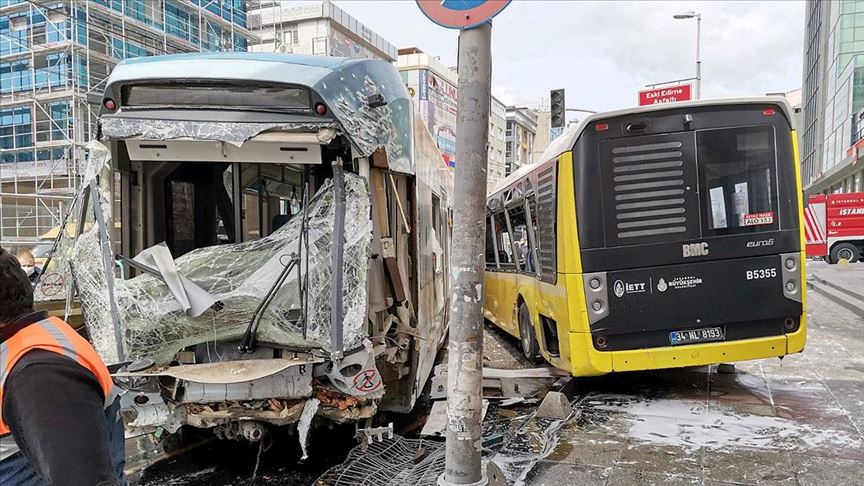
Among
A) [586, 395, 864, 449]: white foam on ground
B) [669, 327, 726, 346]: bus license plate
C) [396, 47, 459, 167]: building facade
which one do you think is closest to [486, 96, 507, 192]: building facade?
[396, 47, 459, 167]: building facade

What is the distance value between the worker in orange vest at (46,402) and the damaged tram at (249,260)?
8.09ft

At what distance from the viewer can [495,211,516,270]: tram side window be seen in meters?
9.51

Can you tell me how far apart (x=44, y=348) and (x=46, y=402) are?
6.6 inches

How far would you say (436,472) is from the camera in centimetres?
427

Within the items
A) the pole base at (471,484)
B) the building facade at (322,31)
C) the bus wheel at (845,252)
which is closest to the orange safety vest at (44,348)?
the pole base at (471,484)

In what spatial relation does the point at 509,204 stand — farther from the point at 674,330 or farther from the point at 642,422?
the point at 642,422

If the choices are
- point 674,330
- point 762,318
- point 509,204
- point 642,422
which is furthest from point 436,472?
point 509,204

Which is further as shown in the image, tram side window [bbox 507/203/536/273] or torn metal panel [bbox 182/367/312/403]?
tram side window [bbox 507/203/536/273]

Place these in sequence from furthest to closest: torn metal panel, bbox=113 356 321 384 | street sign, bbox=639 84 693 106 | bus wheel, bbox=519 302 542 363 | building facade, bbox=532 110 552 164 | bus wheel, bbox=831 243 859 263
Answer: building facade, bbox=532 110 552 164 → bus wheel, bbox=831 243 859 263 → street sign, bbox=639 84 693 106 → bus wheel, bbox=519 302 542 363 → torn metal panel, bbox=113 356 321 384

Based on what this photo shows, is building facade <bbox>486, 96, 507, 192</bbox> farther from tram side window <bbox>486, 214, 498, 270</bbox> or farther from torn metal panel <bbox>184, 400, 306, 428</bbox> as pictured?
torn metal panel <bbox>184, 400, 306, 428</bbox>

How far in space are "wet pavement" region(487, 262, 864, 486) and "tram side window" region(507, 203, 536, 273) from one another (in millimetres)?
1620

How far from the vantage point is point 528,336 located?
892 centimetres

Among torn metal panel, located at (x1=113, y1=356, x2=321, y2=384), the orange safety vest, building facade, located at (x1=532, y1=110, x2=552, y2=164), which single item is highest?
building facade, located at (x1=532, y1=110, x2=552, y2=164)

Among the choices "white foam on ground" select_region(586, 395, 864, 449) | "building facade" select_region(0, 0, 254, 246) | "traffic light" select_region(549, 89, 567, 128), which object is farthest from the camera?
"building facade" select_region(0, 0, 254, 246)
